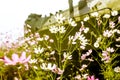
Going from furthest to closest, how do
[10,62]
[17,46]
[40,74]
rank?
[17,46]
[40,74]
[10,62]

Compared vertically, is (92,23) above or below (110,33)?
above

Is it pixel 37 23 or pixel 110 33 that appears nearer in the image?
pixel 110 33

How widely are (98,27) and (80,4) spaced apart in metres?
3.05

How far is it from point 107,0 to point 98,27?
145cm

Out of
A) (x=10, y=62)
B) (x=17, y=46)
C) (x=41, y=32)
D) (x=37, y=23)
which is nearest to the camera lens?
(x=10, y=62)

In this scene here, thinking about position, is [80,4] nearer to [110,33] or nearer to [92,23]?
[92,23]

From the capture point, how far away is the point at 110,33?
444 cm

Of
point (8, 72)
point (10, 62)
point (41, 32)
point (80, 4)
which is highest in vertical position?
point (80, 4)

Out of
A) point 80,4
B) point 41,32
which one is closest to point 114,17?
point 80,4

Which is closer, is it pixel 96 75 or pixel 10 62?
pixel 10 62

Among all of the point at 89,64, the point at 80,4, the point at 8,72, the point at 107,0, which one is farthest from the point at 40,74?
the point at 80,4

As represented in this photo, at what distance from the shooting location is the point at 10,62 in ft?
4.88

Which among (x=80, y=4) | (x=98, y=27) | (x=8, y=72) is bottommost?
(x=8, y=72)

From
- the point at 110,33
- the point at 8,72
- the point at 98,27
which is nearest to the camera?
the point at 110,33
